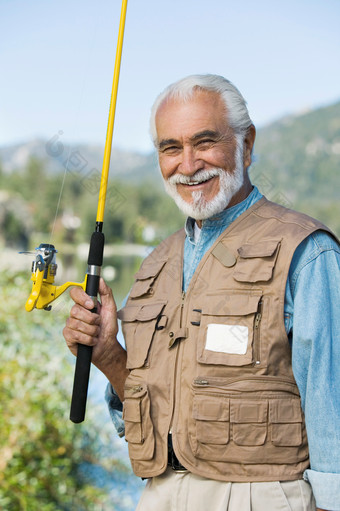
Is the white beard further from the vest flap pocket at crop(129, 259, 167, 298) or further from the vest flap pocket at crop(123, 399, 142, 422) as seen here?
the vest flap pocket at crop(123, 399, 142, 422)

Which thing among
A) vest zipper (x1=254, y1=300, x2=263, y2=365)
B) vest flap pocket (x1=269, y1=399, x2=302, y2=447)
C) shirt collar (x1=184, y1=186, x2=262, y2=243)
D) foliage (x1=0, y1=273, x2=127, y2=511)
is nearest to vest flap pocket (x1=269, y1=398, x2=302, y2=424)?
vest flap pocket (x1=269, y1=399, x2=302, y2=447)

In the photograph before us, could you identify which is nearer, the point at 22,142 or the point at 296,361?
the point at 296,361

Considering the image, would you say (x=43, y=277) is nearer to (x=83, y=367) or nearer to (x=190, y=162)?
(x=83, y=367)

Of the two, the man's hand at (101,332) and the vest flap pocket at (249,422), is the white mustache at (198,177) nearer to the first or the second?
the man's hand at (101,332)

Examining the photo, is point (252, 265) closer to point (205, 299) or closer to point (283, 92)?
point (205, 299)

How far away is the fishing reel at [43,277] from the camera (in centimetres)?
180

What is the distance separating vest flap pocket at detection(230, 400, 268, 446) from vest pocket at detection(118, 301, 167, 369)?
344 mm

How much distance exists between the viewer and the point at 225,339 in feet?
5.42

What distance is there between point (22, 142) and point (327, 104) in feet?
20.6

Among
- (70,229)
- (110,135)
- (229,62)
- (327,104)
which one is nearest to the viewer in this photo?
(110,135)

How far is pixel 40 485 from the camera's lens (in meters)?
3.86

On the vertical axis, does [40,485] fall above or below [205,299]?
below

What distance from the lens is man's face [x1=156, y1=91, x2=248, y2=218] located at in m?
1.81

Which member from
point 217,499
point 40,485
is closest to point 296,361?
point 217,499
